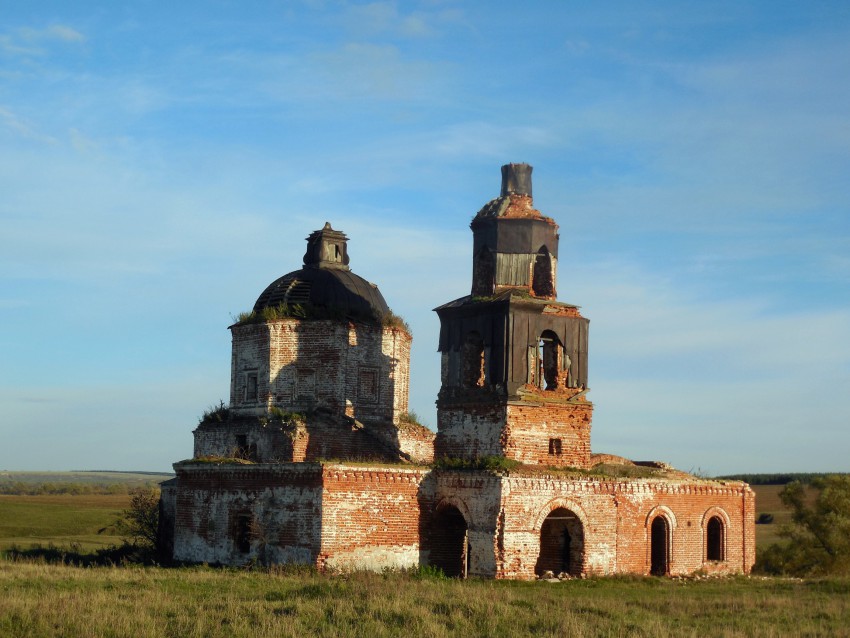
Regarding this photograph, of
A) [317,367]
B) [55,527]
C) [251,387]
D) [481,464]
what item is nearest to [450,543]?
[481,464]

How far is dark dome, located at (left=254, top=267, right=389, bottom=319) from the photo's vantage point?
92.3ft

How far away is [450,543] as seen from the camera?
24.4 m

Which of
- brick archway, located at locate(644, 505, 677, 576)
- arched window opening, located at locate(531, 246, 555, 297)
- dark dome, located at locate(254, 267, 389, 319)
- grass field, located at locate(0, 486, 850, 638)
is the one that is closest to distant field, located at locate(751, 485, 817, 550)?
brick archway, located at locate(644, 505, 677, 576)

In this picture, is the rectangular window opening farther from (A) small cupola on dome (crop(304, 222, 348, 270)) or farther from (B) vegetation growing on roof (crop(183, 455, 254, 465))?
(A) small cupola on dome (crop(304, 222, 348, 270))

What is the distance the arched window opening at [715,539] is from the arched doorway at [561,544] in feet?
13.9

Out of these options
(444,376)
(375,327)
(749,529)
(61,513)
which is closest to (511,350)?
(444,376)

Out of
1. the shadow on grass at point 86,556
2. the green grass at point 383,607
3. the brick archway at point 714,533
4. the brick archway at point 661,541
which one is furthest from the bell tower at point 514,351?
the shadow on grass at point 86,556

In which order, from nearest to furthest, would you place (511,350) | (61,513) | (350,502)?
(350,502)
(511,350)
(61,513)

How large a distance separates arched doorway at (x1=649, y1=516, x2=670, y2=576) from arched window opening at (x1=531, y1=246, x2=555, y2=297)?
596 cm

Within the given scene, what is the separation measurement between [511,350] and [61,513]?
110 ft

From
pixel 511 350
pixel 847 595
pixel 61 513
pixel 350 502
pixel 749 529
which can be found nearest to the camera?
pixel 847 595

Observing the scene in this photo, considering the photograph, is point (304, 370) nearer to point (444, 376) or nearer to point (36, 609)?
point (444, 376)

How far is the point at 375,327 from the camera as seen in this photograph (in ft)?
92.6

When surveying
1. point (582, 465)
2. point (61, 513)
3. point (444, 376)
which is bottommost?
point (61, 513)
